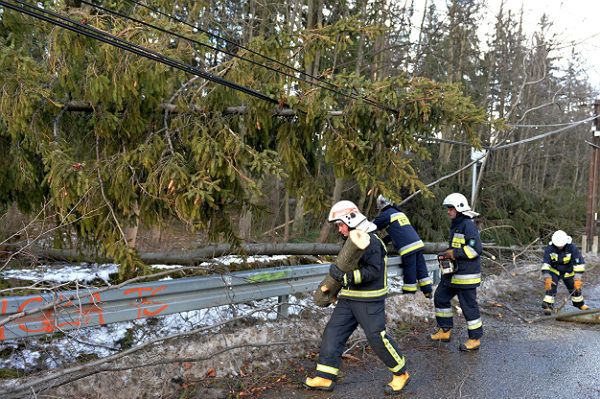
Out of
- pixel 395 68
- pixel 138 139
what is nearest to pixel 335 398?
pixel 138 139

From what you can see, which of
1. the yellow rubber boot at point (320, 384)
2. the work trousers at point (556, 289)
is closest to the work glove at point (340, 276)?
the yellow rubber boot at point (320, 384)

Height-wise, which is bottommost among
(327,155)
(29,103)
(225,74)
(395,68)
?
(327,155)

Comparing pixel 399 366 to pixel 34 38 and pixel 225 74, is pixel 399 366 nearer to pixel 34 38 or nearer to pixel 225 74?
pixel 225 74

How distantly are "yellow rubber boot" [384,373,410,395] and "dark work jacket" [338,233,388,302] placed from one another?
650 millimetres

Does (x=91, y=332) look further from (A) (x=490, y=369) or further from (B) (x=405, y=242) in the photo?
(B) (x=405, y=242)

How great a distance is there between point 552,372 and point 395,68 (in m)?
10.8

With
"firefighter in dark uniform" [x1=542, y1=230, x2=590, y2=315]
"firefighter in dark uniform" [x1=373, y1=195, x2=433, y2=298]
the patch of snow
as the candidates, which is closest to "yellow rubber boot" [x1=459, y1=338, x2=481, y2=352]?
"firefighter in dark uniform" [x1=373, y1=195, x2=433, y2=298]

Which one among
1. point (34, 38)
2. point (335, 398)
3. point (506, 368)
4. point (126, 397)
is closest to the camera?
point (126, 397)

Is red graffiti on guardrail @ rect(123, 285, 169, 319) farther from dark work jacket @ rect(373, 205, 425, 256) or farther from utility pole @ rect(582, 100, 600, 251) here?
utility pole @ rect(582, 100, 600, 251)

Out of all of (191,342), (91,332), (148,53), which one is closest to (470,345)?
(191,342)

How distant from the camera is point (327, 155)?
18.0 feet

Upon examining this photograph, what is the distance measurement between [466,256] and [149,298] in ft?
11.4

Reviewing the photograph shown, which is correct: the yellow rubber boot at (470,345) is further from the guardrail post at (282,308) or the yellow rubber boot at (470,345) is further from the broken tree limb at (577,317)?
the guardrail post at (282,308)

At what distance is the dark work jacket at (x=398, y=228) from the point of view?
677 cm
